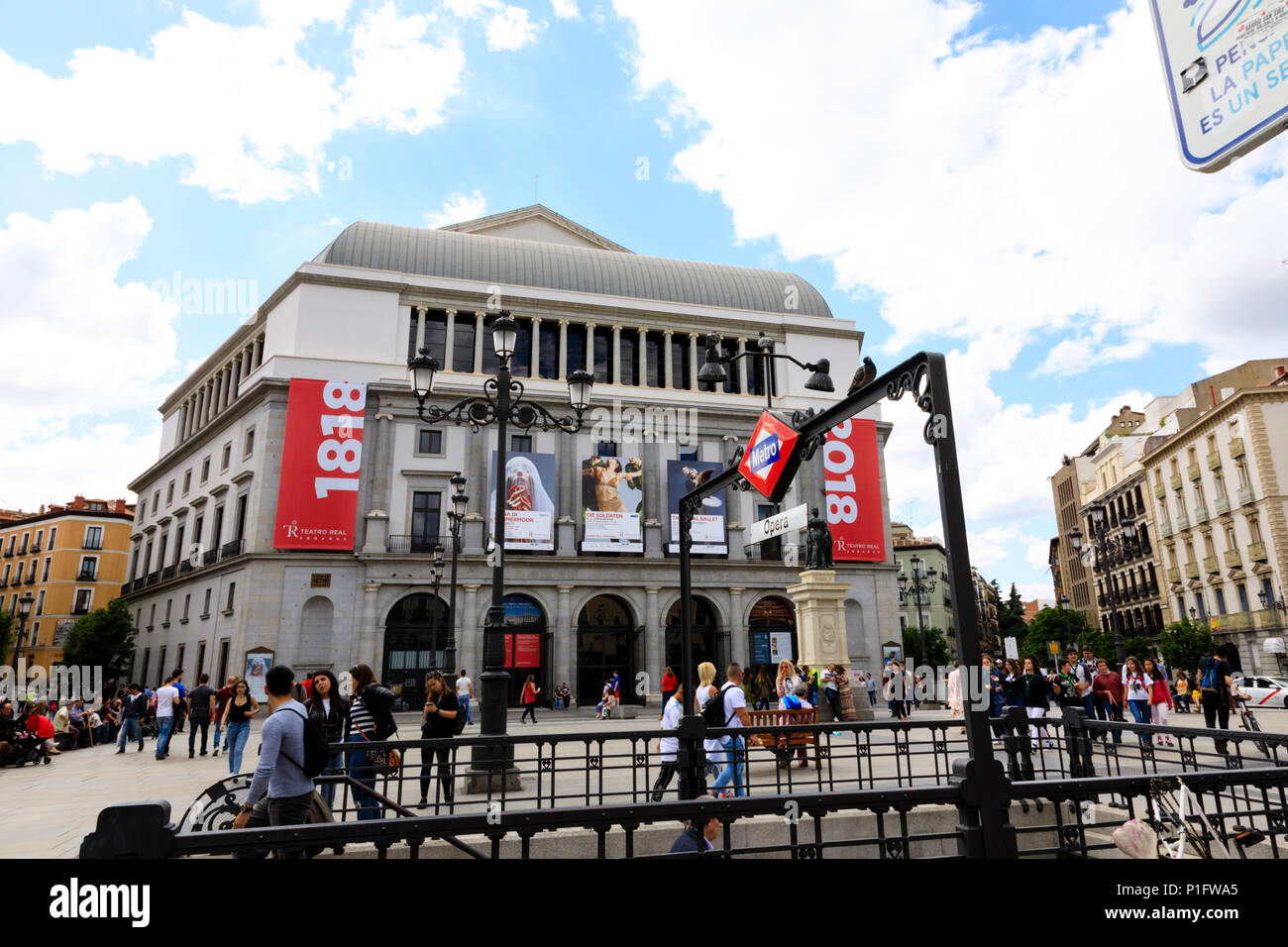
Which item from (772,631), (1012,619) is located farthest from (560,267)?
(1012,619)

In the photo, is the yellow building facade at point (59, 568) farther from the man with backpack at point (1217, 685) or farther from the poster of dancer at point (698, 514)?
the man with backpack at point (1217, 685)

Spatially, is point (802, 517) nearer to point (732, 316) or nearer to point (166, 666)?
point (732, 316)

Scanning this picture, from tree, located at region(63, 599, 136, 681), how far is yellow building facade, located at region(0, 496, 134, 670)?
68.3 feet

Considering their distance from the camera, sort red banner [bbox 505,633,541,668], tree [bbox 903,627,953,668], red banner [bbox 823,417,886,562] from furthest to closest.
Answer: tree [bbox 903,627,953,668], red banner [bbox 823,417,886,562], red banner [bbox 505,633,541,668]

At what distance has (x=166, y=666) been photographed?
41.5 metres

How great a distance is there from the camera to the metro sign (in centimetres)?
749

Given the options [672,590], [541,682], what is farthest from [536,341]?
[541,682]

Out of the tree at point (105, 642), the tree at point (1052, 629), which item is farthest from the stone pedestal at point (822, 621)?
the tree at point (1052, 629)

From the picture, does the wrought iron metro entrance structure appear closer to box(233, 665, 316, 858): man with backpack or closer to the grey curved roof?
box(233, 665, 316, 858): man with backpack

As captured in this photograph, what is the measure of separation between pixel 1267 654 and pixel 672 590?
33.9 meters

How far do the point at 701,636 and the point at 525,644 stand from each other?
899 centimetres

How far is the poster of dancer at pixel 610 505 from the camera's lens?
3669 centimetres
